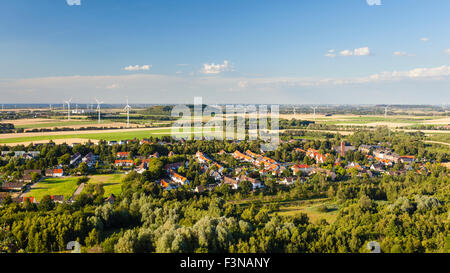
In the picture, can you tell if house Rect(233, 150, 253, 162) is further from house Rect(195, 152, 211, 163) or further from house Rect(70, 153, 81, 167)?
house Rect(70, 153, 81, 167)

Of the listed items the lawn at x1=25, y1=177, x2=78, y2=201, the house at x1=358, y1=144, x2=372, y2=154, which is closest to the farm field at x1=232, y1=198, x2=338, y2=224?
the lawn at x1=25, y1=177, x2=78, y2=201

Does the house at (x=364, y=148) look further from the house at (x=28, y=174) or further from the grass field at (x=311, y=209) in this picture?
the house at (x=28, y=174)

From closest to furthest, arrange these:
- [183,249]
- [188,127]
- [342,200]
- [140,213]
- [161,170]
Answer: [183,249] → [140,213] → [342,200] → [161,170] → [188,127]

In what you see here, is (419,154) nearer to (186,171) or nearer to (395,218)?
(395,218)

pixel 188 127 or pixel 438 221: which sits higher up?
pixel 188 127

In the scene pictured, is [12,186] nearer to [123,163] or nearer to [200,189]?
[123,163]

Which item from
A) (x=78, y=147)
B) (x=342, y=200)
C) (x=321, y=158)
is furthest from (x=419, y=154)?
(x=78, y=147)
